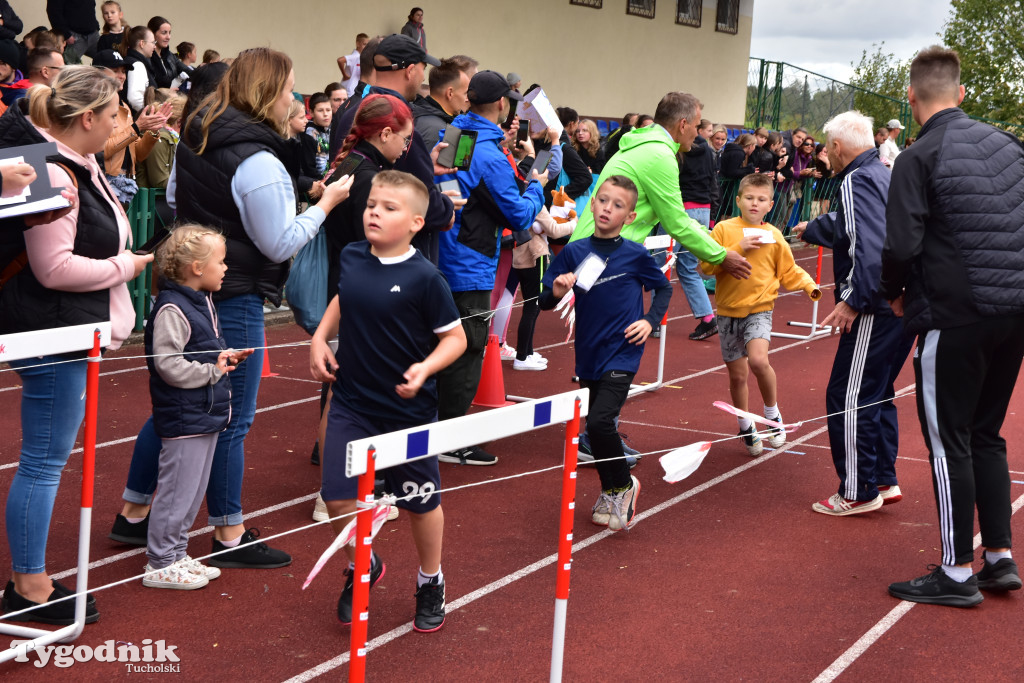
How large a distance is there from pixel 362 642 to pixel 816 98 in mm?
30096

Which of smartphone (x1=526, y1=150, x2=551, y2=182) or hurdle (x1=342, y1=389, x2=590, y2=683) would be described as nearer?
hurdle (x1=342, y1=389, x2=590, y2=683)

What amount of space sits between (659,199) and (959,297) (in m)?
2.35

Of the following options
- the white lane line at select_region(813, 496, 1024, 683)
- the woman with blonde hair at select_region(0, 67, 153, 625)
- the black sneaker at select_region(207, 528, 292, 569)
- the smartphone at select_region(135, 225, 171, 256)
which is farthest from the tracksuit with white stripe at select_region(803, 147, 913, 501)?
the woman with blonde hair at select_region(0, 67, 153, 625)

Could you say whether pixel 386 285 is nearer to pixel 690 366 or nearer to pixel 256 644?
pixel 256 644

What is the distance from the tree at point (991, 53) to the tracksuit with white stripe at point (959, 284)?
43.5 meters

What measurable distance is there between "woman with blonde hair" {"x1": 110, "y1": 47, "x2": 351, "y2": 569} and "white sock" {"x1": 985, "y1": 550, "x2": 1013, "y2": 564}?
10.2 ft

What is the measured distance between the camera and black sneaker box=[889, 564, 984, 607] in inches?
193

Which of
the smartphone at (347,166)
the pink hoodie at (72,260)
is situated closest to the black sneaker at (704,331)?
the smartphone at (347,166)

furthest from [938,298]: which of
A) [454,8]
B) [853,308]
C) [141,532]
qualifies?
[454,8]

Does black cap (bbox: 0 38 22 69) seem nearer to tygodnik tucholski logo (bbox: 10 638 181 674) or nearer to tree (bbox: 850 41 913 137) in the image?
tygodnik tucholski logo (bbox: 10 638 181 674)

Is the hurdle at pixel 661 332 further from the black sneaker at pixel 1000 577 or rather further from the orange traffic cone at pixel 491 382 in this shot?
the black sneaker at pixel 1000 577

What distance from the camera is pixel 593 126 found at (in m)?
13.5

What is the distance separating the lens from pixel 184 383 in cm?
458

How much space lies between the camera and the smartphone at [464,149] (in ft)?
20.6
